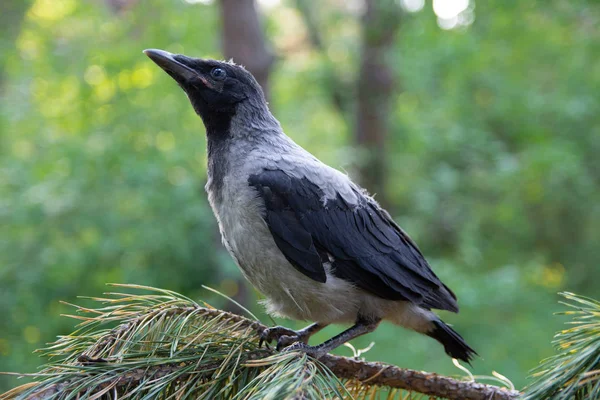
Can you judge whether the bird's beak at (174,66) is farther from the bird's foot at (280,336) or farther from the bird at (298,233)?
the bird's foot at (280,336)

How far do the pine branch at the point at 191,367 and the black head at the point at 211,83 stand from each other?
3.62 feet

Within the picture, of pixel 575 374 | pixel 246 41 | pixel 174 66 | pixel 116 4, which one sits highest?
pixel 116 4

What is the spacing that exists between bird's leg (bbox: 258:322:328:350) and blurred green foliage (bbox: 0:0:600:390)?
114 inches

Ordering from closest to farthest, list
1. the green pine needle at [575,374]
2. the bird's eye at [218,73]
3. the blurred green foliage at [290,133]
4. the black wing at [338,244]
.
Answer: the green pine needle at [575,374] → the black wing at [338,244] → the bird's eye at [218,73] → the blurred green foliage at [290,133]

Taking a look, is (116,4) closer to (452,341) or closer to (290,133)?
(290,133)

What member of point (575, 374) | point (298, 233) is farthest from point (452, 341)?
point (575, 374)

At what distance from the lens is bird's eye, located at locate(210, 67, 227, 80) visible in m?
3.19

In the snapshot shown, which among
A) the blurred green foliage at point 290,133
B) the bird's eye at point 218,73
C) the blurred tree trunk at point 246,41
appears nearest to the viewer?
the bird's eye at point 218,73

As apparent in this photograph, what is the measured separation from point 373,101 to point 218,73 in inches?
329

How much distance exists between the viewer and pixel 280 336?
2.78m

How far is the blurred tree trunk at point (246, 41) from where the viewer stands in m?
7.38

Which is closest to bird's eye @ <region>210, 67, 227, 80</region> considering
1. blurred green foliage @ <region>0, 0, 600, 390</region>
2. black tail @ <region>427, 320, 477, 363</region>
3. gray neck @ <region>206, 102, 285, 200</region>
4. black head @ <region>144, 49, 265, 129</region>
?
black head @ <region>144, 49, 265, 129</region>

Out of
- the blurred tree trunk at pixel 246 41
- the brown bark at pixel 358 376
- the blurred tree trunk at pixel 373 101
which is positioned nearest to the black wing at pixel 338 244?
the brown bark at pixel 358 376

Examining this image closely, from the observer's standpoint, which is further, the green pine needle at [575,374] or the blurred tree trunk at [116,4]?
the blurred tree trunk at [116,4]
